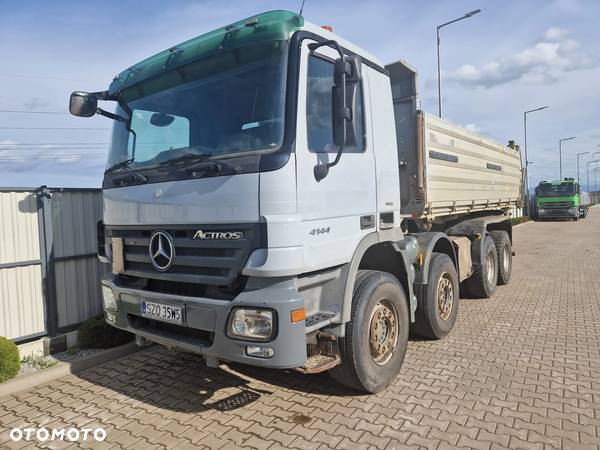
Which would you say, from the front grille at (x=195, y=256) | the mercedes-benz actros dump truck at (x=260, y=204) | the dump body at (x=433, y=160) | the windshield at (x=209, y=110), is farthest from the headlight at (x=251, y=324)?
the dump body at (x=433, y=160)

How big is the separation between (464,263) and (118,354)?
4.80m

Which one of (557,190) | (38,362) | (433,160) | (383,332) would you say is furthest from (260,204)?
(557,190)

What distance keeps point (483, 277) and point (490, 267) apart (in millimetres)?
696

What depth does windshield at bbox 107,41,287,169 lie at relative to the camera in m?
3.08

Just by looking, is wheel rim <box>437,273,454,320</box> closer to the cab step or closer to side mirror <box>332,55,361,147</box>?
the cab step

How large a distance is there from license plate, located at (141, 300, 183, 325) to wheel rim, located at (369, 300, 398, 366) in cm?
158

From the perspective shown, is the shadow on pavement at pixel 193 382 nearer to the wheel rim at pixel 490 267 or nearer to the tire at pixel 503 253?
the wheel rim at pixel 490 267

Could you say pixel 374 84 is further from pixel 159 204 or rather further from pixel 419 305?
pixel 419 305

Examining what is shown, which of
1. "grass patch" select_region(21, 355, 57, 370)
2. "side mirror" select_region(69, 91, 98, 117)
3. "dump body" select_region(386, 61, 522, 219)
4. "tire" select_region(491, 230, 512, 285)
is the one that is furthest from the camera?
"tire" select_region(491, 230, 512, 285)

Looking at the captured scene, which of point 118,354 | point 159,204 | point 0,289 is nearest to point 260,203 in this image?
point 159,204

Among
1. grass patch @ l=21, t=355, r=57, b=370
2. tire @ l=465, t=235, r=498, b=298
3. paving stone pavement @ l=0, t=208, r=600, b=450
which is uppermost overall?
tire @ l=465, t=235, r=498, b=298

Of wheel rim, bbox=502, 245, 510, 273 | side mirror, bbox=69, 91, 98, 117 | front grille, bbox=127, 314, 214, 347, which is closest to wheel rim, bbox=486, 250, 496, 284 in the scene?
wheel rim, bbox=502, 245, 510, 273

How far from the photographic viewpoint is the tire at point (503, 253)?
8367 mm

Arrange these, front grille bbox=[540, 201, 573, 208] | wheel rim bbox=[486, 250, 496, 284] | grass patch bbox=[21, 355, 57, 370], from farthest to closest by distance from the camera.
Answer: front grille bbox=[540, 201, 573, 208]
wheel rim bbox=[486, 250, 496, 284]
grass patch bbox=[21, 355, 57, 370]
